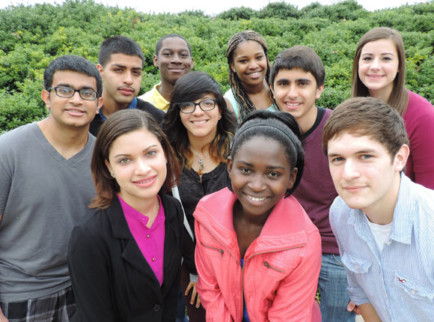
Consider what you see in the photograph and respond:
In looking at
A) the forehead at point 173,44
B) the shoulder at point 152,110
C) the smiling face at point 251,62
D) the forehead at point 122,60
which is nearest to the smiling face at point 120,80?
the forehead at point 122,60

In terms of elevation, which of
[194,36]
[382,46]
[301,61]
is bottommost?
[301,61]

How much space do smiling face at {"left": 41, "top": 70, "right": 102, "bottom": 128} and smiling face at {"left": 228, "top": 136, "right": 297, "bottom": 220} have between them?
122 centimetres

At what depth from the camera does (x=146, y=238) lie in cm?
232

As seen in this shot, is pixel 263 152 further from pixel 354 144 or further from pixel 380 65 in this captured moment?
pixel 380 65

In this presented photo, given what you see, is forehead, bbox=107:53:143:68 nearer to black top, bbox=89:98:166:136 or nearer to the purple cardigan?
black top, bbox=89:98:166:136

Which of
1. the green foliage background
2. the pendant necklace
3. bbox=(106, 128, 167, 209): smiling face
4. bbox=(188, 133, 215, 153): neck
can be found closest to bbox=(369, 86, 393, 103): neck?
bbox=(188, 133, 215, 153): neck

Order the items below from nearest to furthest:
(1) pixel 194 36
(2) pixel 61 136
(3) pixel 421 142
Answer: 1. (2) pixel 61 136
2. (3) pixel 421 142
3. (1) pixel 194 36

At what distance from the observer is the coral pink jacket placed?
7.00 feet

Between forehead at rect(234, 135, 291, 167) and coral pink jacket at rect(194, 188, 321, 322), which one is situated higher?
forehead at rect(234, 135, 291, 167)

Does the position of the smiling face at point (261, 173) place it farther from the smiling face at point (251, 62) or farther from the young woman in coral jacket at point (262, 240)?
the smiling face at point (251, 62)

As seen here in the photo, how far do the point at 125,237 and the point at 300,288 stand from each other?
115 centimetres

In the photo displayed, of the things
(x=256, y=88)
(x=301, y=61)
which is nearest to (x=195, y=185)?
(x=301, y=61)

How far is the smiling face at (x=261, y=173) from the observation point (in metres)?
2.18

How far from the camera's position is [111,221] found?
85.6 inches
